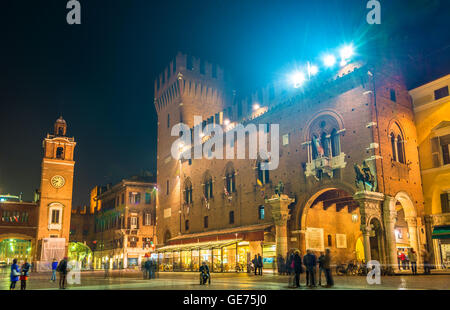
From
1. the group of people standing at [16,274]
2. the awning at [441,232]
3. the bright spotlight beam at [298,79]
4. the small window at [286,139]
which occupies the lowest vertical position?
the group of people standing at [16,274]

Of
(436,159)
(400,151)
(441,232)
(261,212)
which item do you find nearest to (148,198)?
(261,212)

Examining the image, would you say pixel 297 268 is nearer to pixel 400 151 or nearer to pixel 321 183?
pixel 321 183

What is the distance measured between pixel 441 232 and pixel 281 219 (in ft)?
30.6

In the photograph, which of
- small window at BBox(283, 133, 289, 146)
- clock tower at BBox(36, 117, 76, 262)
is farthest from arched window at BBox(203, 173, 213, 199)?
clock tower at BBox(36, 117, 76, 262)

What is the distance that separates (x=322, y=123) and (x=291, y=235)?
7.51 metres

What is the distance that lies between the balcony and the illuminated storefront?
6.26 metres

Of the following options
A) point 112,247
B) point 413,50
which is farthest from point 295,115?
point 112,247

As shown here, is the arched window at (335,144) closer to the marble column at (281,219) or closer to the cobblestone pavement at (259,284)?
the marble column at (281,219)

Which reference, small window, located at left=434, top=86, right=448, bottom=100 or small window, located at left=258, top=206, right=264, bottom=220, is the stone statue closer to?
small window, located at left=434, top=86, right=448, bottom=100

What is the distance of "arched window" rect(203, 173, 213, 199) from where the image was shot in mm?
38500

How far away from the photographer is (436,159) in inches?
1035

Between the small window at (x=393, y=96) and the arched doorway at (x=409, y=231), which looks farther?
the small window at (x=393, y=96)

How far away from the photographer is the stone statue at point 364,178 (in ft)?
74.8

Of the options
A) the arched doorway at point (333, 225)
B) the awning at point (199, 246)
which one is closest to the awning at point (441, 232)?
the arched doorway at point (333, 225)
